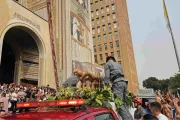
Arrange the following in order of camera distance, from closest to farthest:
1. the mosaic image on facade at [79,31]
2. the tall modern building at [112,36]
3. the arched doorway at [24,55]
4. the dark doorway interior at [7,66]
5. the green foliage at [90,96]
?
the green foliage at [90,96] < the arched doorway at [24,55] < the dark doorway interior at [7,66] < the mosaic image on facade at [79,31] < the tall modern building at [112,36]

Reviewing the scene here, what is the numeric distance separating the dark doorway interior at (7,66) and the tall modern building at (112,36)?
29713mm

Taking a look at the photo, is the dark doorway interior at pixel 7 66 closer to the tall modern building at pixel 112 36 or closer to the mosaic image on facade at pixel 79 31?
the mosaic image on facade at pixel 79 31

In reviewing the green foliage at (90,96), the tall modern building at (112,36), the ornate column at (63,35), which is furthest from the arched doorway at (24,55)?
the tall modern building at (112,36)

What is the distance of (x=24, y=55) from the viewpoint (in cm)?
2044

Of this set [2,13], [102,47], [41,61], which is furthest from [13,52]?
[102,47]

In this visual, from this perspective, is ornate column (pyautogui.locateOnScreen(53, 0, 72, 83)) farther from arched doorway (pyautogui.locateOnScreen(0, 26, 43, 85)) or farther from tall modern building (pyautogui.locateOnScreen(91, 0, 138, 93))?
tall modern building (pyautogui.locateOnScreen(91, 0, 138, 93))

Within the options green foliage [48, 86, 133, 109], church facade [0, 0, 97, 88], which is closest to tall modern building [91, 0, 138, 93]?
church facade [0, 0, 97, 88]

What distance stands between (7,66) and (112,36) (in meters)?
32.4

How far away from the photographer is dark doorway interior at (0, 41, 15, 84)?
69.5 ft

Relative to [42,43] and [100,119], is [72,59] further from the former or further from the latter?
[100,119]

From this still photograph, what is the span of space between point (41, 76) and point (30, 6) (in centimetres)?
1071

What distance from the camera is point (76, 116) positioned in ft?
6.88

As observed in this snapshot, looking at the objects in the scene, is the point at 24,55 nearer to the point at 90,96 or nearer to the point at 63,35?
the point at 63,35

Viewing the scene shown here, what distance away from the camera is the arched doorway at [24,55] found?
762 inches
